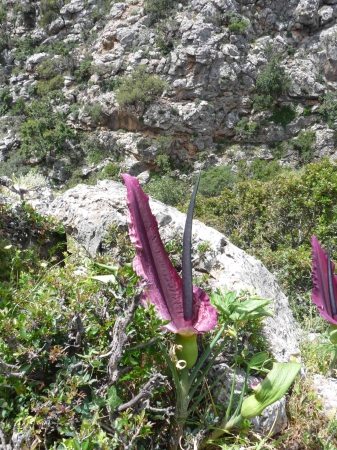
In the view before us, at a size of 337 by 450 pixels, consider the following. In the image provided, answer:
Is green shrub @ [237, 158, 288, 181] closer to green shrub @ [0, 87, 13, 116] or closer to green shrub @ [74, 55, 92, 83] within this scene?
green shrub @ [74, 55, 92, 83]

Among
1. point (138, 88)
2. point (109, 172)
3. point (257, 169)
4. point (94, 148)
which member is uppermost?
point (138, 88)

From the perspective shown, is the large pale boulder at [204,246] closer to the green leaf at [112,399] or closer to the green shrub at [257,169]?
the green leaf at [112,399]

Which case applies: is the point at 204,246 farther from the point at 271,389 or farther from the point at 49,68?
the point at 49,68

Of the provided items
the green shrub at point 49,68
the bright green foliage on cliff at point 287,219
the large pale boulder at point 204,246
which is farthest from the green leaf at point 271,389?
the green shrub at point 49,68

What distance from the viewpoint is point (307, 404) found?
1129 mm

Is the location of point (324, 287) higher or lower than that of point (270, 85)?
higher

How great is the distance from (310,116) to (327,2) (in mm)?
11757

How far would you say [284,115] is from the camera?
2603 cm

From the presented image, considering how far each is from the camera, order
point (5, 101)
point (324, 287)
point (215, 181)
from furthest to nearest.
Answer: point (5, 101) < point (215, 181) < point (324, 287)

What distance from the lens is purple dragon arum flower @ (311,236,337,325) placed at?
3.81ft

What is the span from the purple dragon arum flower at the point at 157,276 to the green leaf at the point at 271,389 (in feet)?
0.69

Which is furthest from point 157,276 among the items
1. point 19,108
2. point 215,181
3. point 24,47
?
point 24,47

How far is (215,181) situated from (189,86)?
9.13m

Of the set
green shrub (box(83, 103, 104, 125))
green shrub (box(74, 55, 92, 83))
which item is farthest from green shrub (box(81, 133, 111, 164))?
green shrub (box(74, 55, 92, 83))
